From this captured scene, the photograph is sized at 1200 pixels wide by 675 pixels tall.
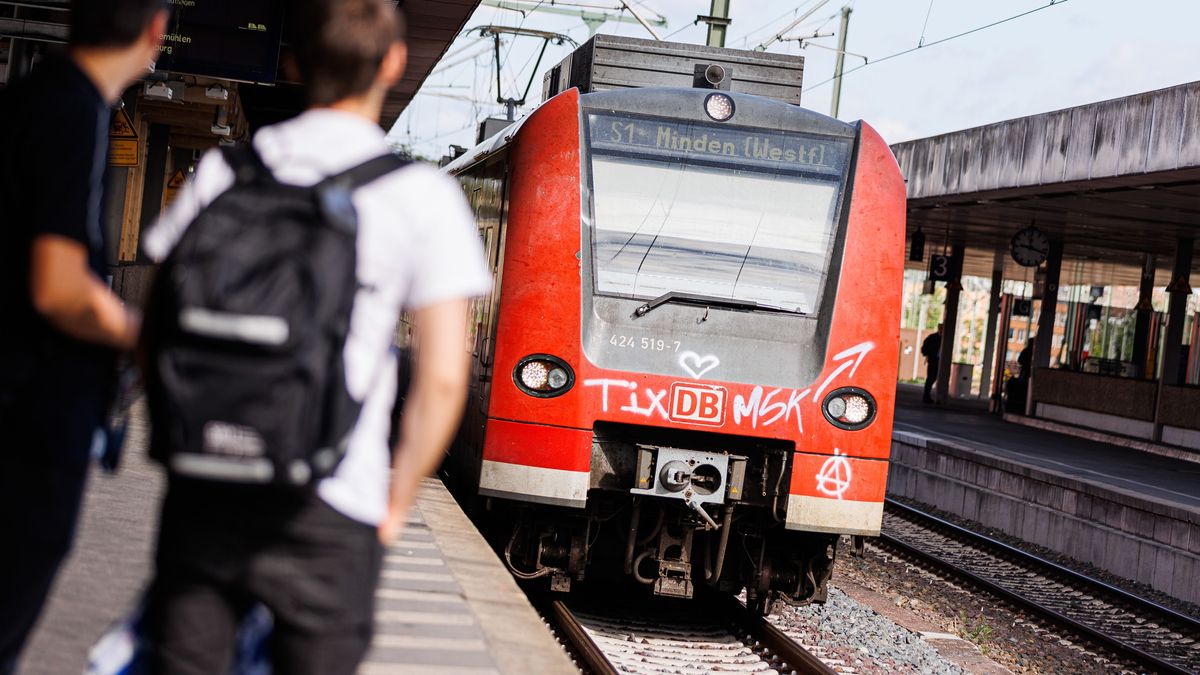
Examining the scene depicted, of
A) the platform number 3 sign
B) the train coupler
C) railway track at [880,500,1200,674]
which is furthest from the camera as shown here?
the platform number 3 sign

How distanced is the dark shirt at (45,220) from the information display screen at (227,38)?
36.7 feet

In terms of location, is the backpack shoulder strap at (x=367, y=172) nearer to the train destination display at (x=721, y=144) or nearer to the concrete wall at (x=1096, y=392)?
the train destination display at (x=721, y=144)

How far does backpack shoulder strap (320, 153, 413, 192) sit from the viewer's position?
228 cm

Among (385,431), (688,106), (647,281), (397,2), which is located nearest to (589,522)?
(647,281)

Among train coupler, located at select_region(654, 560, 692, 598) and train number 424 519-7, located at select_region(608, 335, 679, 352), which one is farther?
train coupler, located at select_region(654, 560, 692, 598)

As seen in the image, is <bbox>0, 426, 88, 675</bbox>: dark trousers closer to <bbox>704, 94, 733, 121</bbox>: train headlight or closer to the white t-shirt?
the white t-shirt

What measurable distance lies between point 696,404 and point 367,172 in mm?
5024

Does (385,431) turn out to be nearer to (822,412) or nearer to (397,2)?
(822,412)

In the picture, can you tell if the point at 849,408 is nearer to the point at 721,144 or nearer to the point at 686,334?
the point at 686,334

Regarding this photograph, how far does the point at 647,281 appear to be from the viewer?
24.2ft

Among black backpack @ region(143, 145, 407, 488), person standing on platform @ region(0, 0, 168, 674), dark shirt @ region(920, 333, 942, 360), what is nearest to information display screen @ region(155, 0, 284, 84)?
person standing on platform @ region(0, 0, 168, 674)

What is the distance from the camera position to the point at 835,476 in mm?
7293

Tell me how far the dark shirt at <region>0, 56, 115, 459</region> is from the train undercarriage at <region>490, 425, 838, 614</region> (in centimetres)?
488

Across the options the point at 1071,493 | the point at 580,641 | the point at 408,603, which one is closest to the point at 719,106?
the point at 580,641
